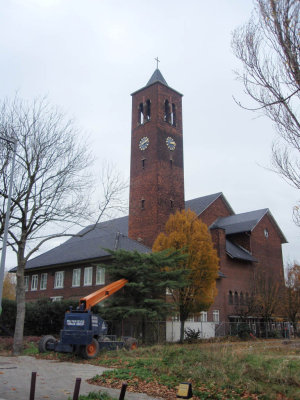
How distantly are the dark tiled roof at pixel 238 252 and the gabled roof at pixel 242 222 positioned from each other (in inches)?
62.8

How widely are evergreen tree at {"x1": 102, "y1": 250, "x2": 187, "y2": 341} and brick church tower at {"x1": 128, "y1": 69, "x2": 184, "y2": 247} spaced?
844 centimetres

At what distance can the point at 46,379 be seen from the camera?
1130 cm

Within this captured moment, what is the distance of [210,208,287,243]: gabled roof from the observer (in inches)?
1634

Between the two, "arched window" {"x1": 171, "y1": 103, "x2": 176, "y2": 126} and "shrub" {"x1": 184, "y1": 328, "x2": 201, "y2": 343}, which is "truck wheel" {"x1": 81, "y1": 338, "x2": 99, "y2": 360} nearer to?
"shrub" {"x1": 184, "y1": 328, "x2": 201, "y2": 343}

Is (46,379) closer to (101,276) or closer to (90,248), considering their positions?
(101,276)

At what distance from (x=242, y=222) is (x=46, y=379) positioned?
33.9 metres

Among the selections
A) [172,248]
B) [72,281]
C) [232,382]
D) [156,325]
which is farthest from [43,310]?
[232,382]

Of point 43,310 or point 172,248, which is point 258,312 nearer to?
point 172,248

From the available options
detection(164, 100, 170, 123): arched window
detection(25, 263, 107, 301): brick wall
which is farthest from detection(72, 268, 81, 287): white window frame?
detection(164, 100, 170, 123): arched window

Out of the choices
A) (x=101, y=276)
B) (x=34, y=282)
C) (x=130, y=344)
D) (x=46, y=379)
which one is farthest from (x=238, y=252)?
(x=46, y=379)

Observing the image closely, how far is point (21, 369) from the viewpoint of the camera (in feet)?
43.6

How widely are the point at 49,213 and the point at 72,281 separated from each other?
16229 mm

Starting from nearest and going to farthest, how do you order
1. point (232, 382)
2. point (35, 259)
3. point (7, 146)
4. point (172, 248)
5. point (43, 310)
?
point (232, 382) → point (7, 146) → point (172, 248) → point (43, 310) → point (35, 259)

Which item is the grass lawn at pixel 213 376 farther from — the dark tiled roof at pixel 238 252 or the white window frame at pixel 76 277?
the dark tiled roof at pixel 238 252
